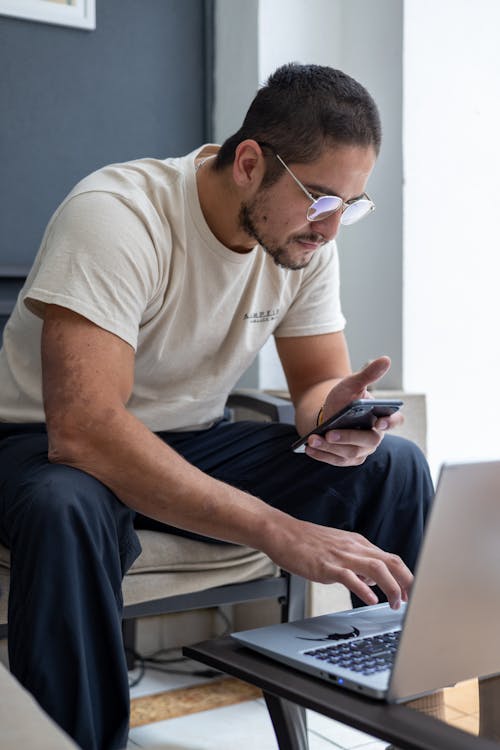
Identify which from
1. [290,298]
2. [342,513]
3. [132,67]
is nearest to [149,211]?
[290,298]

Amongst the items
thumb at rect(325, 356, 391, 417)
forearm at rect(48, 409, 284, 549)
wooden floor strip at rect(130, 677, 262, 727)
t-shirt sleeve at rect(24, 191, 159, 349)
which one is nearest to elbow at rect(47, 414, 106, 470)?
forearm at rect(48, 409, 284, 549)

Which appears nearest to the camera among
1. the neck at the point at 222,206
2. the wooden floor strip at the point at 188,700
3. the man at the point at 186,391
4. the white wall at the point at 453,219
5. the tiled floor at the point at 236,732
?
the man at the point at 186,391

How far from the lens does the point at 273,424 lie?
183 centimetres

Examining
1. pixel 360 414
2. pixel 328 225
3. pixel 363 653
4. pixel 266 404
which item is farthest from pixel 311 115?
pixel 363 653

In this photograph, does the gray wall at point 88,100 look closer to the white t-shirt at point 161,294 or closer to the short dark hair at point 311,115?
the white t-shirt at point 161,294

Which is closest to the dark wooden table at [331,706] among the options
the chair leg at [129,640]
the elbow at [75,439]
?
the elbow at [75,439]

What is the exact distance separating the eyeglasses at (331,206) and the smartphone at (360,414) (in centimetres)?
32

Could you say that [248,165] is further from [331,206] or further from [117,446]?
[117,446]

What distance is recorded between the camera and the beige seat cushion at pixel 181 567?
61.5 inches

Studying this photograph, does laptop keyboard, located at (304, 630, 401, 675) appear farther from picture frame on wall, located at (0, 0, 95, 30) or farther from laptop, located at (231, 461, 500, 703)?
picture frame on wall, located at (0, 0, 95, 30)

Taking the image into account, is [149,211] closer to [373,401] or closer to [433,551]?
[373,401]

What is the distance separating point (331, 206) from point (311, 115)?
0.52 ft

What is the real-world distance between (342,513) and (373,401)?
1.01ft

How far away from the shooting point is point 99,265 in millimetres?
1439
